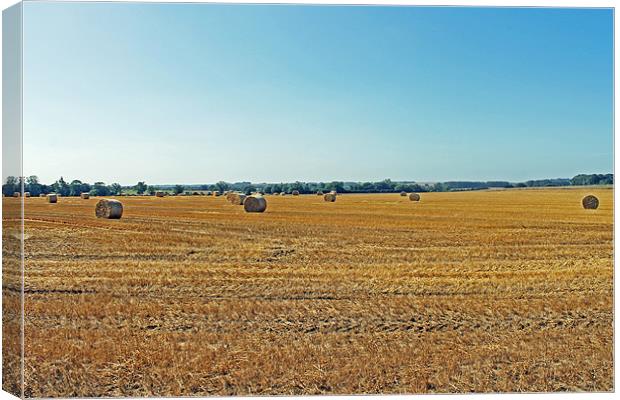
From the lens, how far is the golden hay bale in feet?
36.0

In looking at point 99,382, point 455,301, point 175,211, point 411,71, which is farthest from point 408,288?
point 175,211

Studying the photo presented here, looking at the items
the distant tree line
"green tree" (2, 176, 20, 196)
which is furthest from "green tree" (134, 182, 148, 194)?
"green tree" (2, 176, 20, 196)

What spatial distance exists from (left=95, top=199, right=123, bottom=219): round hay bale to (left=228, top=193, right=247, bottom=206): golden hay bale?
7.33 ft

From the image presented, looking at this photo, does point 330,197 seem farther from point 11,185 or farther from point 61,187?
point 11,185

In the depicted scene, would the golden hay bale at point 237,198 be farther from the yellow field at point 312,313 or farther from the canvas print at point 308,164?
the canvas print at point 308,164

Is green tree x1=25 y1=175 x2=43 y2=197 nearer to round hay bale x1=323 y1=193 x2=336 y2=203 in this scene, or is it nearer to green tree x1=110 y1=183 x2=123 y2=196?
green tree x1=110 y1=183 x2=123 y2=196

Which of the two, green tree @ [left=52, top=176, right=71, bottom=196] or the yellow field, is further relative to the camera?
green tree @ [left=52, top=176, right=71, bottom=196]

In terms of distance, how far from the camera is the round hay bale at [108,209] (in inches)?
362

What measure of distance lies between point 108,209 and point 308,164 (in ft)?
16.7

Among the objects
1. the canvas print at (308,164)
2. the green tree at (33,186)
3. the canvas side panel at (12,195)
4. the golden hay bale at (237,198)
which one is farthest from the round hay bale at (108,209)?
the canvas side panel at (12,195)

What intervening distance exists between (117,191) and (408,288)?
2.30 metres

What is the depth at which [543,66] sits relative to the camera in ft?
17.9

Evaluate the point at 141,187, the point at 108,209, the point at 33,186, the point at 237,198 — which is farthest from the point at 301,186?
the point at 237,198

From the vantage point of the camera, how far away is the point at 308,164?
16.3ft
